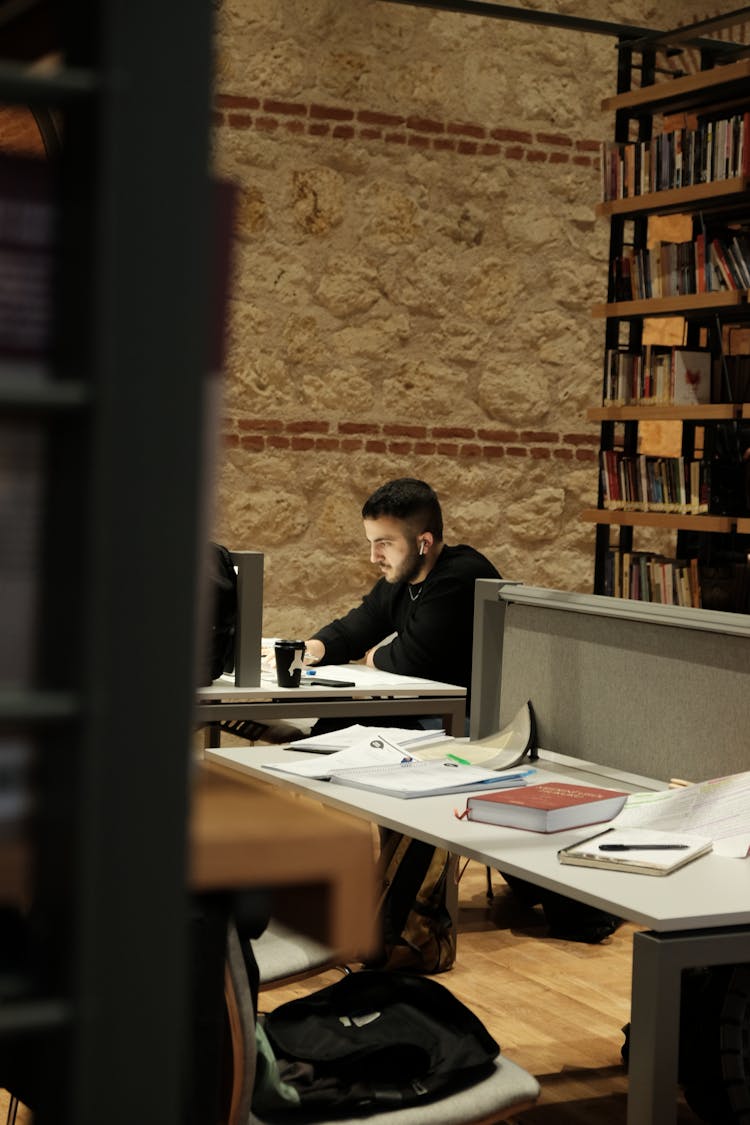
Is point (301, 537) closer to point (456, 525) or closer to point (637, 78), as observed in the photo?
point (456, 525)

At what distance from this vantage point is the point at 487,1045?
2381 millimetres

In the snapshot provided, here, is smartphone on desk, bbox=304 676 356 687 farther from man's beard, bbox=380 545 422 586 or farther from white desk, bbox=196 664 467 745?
man's beard, bbox=380 545 422 586

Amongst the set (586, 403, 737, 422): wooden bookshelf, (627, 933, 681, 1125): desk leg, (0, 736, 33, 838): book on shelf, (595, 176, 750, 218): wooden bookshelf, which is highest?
(595, 176, 750, 218): wooden bookshelf

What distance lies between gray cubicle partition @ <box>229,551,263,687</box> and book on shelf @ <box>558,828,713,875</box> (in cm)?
189

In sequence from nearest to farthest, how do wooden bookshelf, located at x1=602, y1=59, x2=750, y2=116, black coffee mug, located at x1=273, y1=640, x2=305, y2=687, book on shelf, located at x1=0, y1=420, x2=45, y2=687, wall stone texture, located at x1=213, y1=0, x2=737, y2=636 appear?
book on shelf, located at x1=0, y1=420, x2=45, y2=687 < black coffee mug, located at x1=273, y1=640, x2=305, y2=687 < wooden bookshelf, located at x1=602, y1=59, x2=750, y2=116 < wall stone texture, located at x1=213, y1=0, x2=737, y2=636

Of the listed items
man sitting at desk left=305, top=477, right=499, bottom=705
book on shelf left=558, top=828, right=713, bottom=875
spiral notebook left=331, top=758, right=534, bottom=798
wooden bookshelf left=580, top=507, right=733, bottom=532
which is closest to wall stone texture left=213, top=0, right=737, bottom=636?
wooden bookshelf left=580, top=507, right=733, bottom=532

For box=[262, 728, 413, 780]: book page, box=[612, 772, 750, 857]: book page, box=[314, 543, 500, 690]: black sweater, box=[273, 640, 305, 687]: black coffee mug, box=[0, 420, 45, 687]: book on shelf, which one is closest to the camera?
box=[0, 420, 45, 687]: book on shelf

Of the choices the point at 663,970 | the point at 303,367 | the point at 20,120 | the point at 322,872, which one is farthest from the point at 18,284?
the point at 303,367

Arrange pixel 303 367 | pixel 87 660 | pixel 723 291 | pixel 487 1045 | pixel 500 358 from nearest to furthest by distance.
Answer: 1. pixel 87 660
2. pixel 487 1045
3. pixel 723 291
4. pixel 303 367
5. pixel 500 358

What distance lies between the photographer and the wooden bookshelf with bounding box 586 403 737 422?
581cm

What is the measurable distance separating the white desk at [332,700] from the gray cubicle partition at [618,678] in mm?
717

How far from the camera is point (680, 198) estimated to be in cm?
589

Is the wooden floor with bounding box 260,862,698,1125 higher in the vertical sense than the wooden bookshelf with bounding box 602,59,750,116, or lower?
lower

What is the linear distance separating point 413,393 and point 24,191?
6.38 metres
